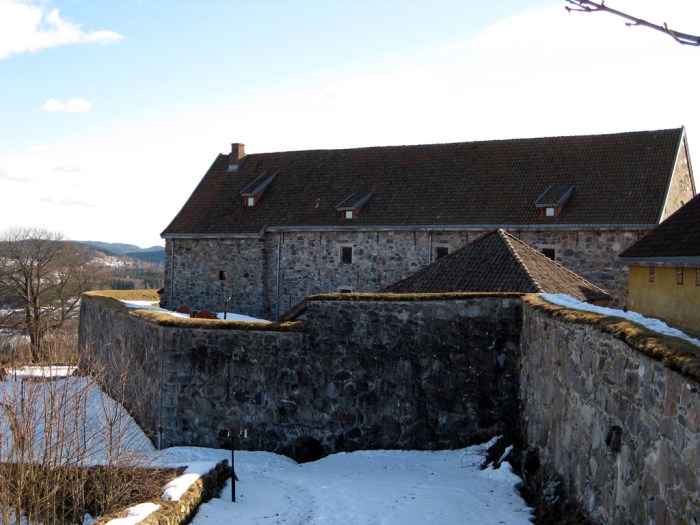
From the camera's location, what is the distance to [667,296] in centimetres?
1675

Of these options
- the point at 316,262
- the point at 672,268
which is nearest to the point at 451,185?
the point at 316,262

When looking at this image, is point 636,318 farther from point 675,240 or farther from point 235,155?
point 235,155

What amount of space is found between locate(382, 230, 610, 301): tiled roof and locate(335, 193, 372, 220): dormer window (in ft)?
36.1

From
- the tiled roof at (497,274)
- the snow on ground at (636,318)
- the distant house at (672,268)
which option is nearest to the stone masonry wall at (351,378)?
the tiled roof at (497,274)

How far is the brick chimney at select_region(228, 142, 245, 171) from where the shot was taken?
32.5m

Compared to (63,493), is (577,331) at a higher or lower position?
higher

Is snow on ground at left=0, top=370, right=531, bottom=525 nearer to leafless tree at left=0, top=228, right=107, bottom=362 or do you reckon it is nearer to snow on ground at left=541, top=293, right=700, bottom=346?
snow on ground at left=541, top=293, right=700, bottom=346

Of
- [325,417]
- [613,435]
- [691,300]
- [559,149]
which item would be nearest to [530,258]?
[691,300]

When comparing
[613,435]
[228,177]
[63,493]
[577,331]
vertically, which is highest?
[228,177]

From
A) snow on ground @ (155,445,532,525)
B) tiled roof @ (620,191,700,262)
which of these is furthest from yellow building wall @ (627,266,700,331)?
snow on ground @ (155,445,532,525)

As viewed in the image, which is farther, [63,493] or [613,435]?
[63,493]

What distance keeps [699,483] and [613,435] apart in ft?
6.60

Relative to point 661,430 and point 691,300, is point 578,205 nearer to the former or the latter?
point 691,300

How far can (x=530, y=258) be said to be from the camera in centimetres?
1552
